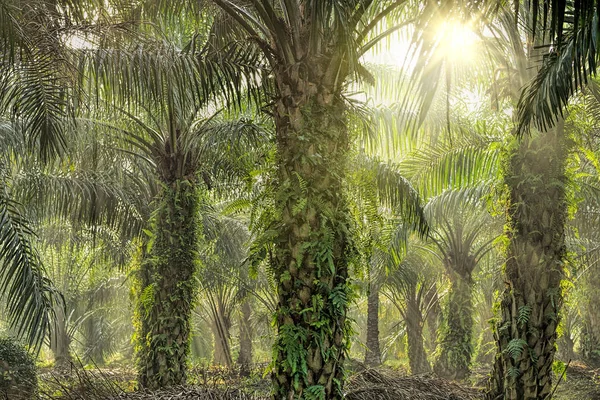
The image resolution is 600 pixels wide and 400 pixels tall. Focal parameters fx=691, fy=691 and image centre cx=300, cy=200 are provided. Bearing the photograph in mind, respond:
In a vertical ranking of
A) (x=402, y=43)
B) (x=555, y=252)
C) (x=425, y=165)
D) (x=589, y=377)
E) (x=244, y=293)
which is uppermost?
(x=402, y=43)

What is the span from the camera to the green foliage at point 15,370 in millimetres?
12320

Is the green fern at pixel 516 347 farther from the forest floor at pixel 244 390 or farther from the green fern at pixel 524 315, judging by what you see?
the forest floor at pixel 244 390

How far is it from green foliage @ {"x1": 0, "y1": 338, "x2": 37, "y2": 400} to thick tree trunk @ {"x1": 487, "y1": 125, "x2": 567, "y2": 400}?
8.25 metres

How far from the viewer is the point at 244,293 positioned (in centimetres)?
2028

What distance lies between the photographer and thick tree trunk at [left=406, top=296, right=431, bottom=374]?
1945cm

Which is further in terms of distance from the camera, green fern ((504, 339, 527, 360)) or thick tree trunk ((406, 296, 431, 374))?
thick tree trunk ((406, 296, 431, 374))

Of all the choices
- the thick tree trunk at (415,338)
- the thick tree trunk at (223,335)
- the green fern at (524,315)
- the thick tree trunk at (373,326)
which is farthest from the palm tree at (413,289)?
the green fern at (524,315)

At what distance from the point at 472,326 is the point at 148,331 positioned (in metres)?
8.73

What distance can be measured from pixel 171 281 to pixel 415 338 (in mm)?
11231

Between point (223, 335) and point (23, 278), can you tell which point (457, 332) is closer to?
point (223, 335)

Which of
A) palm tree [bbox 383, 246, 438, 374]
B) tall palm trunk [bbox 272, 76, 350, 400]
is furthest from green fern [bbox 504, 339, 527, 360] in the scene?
palm tree [bbox 383, 246, 438, 374]

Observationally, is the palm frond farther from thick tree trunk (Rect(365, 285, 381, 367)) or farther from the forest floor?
thick tree trunk (Rect(365, 285, 381, 367))

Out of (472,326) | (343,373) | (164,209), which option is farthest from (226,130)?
(472,326)

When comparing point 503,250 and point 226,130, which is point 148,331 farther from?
point 503,250
